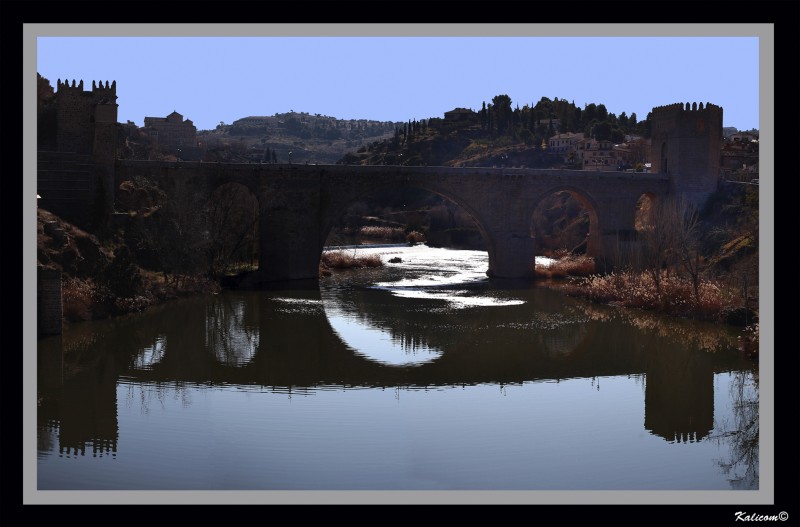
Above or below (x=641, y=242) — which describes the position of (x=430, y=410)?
below

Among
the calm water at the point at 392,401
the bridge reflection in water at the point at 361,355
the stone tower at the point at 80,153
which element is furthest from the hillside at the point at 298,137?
the calm water at the point at 392,401

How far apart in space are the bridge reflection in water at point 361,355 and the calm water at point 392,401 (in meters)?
0.07

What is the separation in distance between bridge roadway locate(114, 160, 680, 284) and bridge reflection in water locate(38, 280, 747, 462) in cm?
678

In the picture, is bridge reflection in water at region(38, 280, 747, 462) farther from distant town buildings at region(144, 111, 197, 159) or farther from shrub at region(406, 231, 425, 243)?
distant town buildings at region(144, 111, 197, 159)

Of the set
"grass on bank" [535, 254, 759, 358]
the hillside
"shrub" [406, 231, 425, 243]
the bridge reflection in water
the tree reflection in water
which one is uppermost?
the hillside

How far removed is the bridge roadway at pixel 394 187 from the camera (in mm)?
36719

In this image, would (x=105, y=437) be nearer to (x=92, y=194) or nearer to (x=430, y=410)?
(x=430, y=410)

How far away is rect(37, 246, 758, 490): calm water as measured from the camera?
12961 millimetres

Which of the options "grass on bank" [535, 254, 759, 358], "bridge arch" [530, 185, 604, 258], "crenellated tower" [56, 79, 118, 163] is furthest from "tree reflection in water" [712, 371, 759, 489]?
"crenellated tower" [56, 79, 118, 163]

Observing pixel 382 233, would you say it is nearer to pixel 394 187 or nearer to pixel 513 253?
pixel 513 253

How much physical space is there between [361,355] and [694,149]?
25686 millimetres

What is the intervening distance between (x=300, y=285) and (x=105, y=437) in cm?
2163
